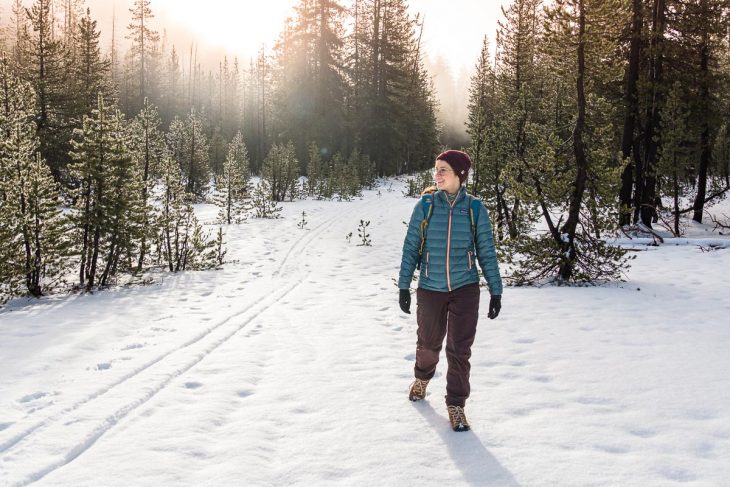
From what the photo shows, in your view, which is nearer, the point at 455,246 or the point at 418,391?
the point at 455,246

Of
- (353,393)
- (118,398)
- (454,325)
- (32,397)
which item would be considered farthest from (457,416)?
(32,397)

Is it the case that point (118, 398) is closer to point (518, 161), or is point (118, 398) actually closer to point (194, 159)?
point (518, 161)

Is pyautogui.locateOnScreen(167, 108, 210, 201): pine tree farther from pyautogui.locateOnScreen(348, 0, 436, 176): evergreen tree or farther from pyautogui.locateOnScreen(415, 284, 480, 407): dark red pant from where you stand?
pyautogui.locateOnScreen(415, 284, 480, 407): dark red pant

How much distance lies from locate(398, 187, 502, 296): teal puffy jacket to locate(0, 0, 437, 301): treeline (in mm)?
9023

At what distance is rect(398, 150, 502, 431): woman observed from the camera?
4.34 m

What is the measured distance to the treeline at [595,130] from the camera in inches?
378

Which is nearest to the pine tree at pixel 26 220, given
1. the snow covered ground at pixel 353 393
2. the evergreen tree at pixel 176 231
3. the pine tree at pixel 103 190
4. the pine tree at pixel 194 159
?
the pine tree at pixel 103 190

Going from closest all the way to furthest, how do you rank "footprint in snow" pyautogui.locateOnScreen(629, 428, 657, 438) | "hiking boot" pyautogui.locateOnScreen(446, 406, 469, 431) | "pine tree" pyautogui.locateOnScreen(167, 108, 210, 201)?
"footprint in snow" pyautogui.locateOnScreen(629, 428, 657, 438), "hiking boot" pyautogui.locateOnScreen(446, 406, 469, 431), "pine tree" pyautogui.locateOnScreen(167, 108, 210, 201)

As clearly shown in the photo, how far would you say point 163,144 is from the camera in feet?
95.6

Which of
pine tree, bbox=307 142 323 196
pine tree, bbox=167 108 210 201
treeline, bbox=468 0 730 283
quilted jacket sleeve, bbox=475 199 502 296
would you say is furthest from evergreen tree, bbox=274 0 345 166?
quilted jacket sleeve, bbox=475 199 502 296

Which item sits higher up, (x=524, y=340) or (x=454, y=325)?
(x=454, y=325)

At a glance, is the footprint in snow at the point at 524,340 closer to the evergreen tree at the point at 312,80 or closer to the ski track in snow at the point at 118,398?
the ski track in snow at the point at 118,398

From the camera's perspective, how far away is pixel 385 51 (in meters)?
50.5

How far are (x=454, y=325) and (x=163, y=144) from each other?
2882 centimetres
